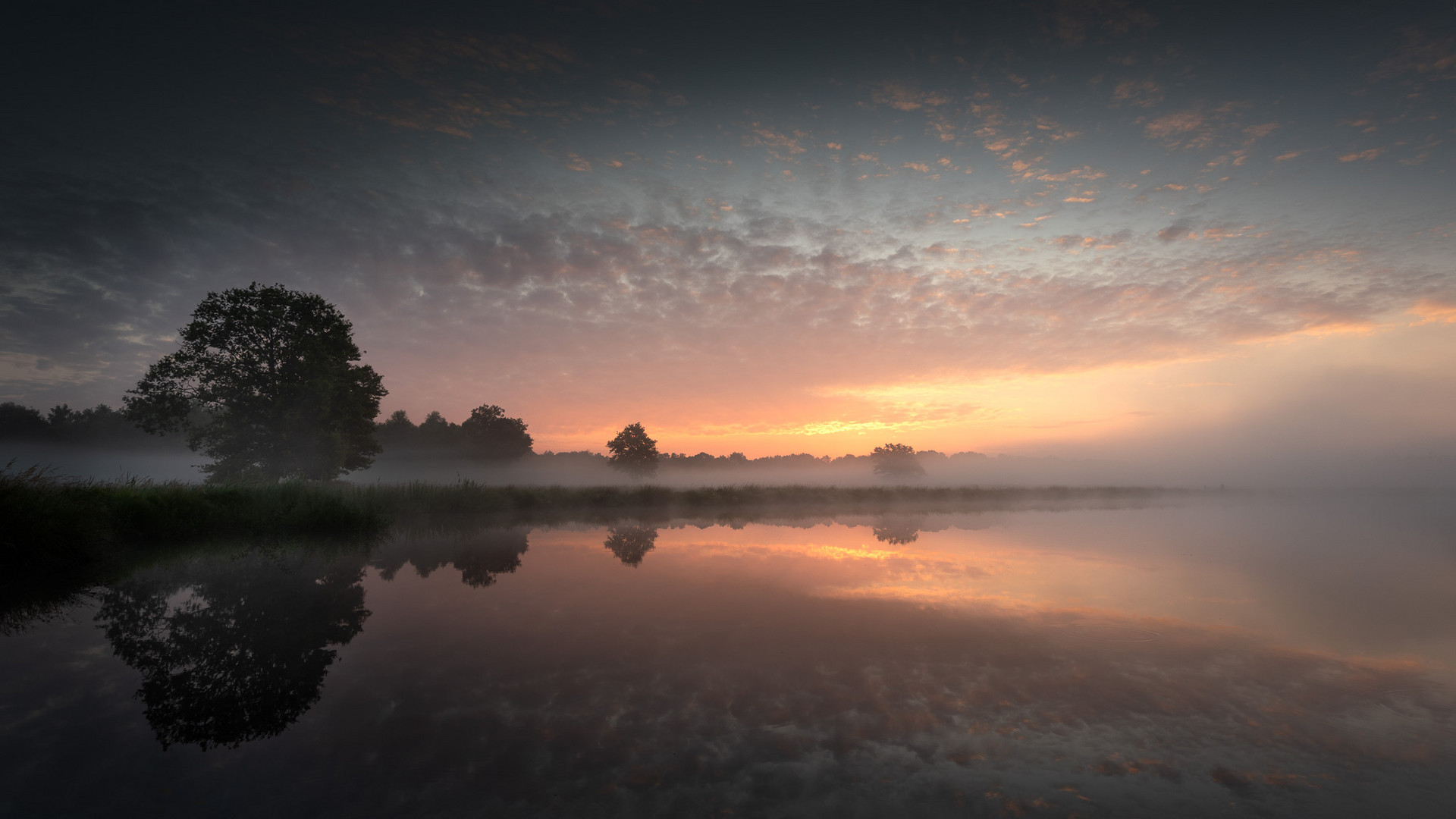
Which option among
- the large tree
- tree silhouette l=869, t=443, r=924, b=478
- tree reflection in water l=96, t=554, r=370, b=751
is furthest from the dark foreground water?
tree silhouette l=869, t=443, r=924, b=478

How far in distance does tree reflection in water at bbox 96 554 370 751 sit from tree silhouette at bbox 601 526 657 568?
619 cm

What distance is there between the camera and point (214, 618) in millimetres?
7797

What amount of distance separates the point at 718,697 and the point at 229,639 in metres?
6.66

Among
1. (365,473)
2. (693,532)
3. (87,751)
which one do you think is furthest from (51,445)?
(87,751)

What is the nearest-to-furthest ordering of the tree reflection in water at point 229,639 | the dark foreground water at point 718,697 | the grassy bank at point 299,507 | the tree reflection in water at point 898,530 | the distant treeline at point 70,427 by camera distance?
the dark foreground water at point 718,697 → the tree reflection in water at point 229,639 → the grassy bank at point 299,507 → the tree reflection in water at point 898,530 → the distant treeline at point 70,427

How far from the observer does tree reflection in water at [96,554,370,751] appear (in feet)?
15.9

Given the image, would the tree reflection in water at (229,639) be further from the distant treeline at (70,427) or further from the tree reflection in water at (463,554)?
the distant treeline at (70,427)

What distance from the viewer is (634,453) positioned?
212 ft

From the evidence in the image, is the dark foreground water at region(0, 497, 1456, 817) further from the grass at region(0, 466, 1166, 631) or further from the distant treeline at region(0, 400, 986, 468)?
the distant treeline at region(0, 400, 986, 468)

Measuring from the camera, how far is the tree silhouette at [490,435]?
212ft

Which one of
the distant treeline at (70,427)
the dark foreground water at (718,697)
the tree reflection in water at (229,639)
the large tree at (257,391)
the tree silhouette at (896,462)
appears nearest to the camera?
the dark foreground water at (718,697)

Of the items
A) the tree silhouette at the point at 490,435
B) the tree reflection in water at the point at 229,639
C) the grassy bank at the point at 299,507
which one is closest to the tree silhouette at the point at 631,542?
the grassy bank at the point at 299,507

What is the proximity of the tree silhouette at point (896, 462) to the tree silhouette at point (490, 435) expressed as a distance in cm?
6057

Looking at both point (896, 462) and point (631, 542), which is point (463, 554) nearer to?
point (631, 542)
